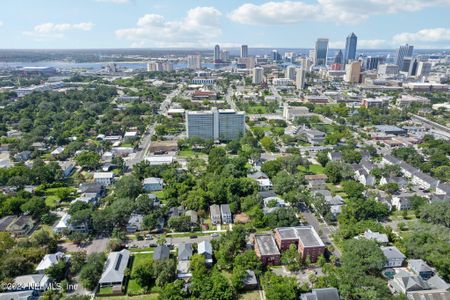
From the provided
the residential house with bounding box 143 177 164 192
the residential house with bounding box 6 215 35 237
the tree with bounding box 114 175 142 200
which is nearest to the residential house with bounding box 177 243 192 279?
the tree with bounding box 114 175 142 200

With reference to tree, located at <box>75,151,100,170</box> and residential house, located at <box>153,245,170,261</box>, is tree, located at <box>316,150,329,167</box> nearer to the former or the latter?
residential house, located at <box>153,245,170,261</box>

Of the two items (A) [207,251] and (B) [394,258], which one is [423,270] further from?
(A) [207,251]

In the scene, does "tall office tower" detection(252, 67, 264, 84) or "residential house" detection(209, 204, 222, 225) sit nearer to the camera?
"residential house" detection(209, 204, 222, 225)

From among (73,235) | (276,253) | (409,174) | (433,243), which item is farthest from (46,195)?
(409,174)

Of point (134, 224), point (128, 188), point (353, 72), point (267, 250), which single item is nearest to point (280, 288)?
point (267, 250)

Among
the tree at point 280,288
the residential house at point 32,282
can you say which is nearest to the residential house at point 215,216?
the tree at point 280,288
